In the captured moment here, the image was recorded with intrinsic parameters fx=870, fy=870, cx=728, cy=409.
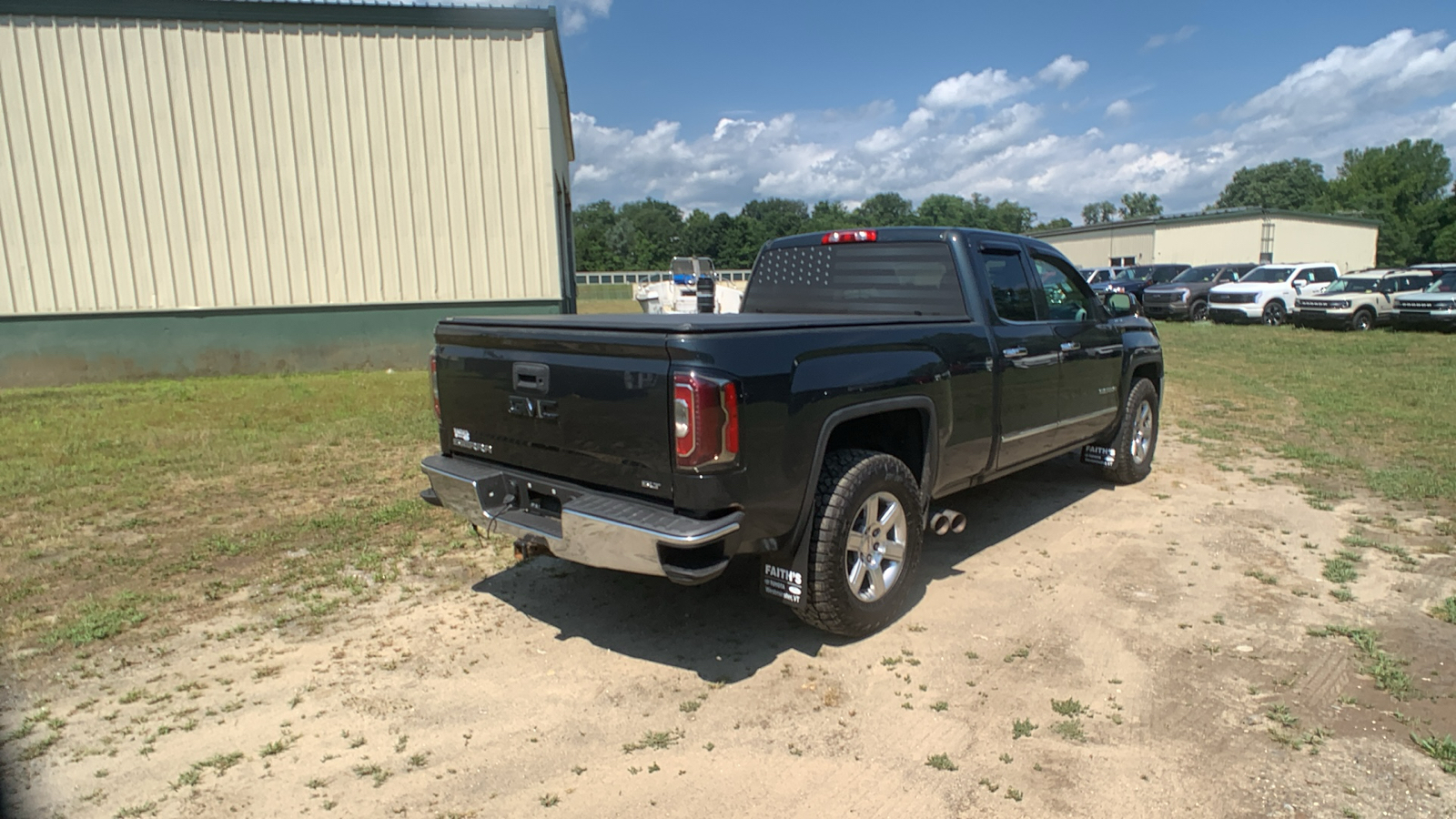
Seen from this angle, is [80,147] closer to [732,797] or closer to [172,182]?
[172,182]

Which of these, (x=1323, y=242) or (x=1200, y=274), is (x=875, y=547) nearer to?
(x=1200, y=274)

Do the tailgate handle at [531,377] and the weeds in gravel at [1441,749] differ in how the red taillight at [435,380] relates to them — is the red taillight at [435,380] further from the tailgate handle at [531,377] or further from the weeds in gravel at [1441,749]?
the weeds in gravel at [1441,749]

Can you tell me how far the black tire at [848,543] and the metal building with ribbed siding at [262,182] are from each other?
35.5 feet

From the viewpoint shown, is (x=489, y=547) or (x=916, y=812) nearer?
(x=916, y=812)

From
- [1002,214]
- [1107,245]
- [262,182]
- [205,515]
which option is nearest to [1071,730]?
[205,515]

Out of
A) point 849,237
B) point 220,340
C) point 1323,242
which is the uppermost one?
point 1323,242

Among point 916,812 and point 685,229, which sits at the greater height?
point 685,229

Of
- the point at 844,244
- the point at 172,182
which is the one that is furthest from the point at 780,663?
the point at 172,182

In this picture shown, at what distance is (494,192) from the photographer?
1391 centimetres

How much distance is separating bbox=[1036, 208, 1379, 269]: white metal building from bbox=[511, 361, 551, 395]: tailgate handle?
52.4 metres

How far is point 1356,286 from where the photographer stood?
883 inches

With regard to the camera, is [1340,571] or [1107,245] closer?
[1340,571]

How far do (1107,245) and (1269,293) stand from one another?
32.8 meters

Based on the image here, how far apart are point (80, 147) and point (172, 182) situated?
124 cm
